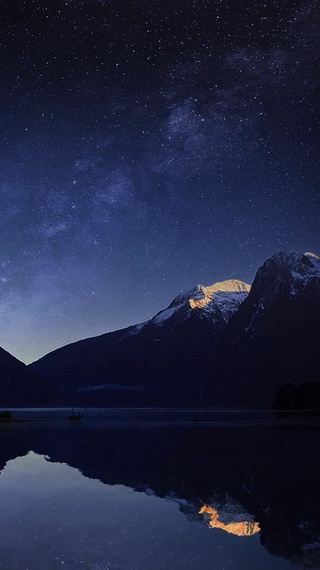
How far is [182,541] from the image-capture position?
15039 mm

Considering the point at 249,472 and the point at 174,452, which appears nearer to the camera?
the point at 249,472

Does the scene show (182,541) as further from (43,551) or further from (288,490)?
(288,490)

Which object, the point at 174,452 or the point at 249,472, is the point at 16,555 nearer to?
the point at 249,472

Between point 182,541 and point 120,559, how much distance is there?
270 centimetres

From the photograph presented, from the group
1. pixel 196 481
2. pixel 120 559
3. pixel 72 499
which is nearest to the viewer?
pixel 120 559

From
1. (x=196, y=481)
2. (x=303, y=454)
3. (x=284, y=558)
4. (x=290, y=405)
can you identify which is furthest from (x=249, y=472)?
(x=290, y=405)

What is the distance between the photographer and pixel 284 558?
13.3m

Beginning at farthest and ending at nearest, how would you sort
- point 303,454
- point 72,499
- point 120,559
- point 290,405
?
point 290,405 < point 303,454 < point 72,499 < point 120,559

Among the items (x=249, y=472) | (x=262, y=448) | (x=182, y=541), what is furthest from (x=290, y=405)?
(x=182, y=541)

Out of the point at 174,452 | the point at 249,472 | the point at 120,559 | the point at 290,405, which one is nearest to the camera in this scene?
the point at 120,559

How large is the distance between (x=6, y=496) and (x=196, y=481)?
957 centimetres

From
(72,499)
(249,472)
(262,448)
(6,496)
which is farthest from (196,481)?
(262,448)

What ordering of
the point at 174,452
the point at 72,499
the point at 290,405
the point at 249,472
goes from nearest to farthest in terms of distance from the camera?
the point at 72,499 < the point at 249,472 < the point at 174,452 < the point at 290,405

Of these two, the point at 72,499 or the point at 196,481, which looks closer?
the point at 72,499
